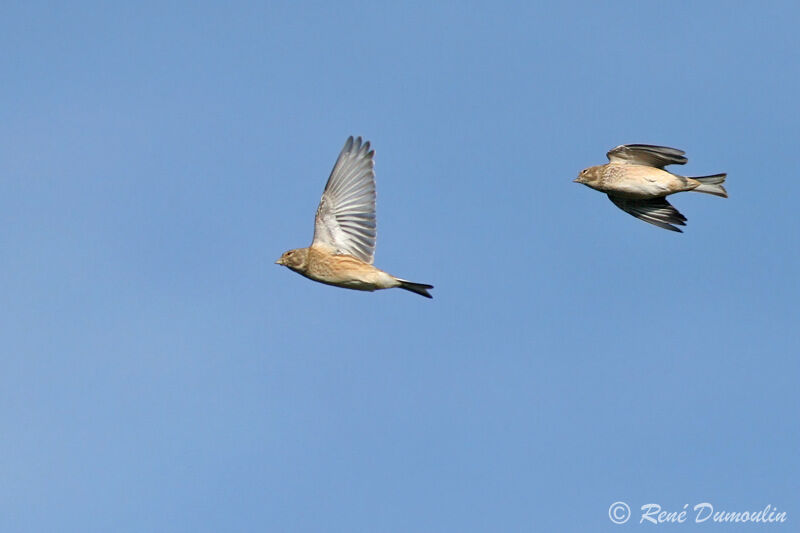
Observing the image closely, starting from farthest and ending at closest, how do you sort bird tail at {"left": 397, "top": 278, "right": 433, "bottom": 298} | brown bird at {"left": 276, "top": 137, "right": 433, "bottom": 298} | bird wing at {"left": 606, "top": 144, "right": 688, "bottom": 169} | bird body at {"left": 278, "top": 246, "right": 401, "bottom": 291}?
bird wing at {"left": 606, "top": 144, "right": 688, "bottom": 169} → brown bird at {"left": 276, "top": 137, "right": 433, "bottom": 298} → bird body at {"left": 278, "top": 246, "right": 401, "bottom": 291} → bird tail at {"left": 397, "top": 278, "right": 433, "bottom": 298}

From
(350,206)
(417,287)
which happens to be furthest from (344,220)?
(417,287)

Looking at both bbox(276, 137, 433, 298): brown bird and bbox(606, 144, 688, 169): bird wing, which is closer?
bbox(276, 137, 433, 298): brown bird

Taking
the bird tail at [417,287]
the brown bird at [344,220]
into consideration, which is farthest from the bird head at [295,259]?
the bird tail at [417,287]

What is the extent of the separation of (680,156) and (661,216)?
2080mm

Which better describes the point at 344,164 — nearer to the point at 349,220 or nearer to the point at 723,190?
the point at 349,220

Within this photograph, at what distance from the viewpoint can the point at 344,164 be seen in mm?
25781

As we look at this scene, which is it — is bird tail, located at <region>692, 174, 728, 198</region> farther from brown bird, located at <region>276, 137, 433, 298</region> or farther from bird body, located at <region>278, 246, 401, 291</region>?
bird body, located at <region>278, 246, 401, 291</region>

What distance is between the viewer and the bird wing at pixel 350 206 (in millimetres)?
25672

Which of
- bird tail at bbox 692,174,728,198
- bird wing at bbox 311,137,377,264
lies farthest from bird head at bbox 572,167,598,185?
bird wing at bbox 311,137,377,264

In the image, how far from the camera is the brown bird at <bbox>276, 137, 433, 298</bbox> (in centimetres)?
2559

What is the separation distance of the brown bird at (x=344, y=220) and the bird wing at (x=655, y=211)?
6.64 m

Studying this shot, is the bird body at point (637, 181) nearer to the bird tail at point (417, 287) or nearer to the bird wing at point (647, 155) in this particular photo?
the bird wing at point (647, 155)

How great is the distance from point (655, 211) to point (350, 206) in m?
7.58

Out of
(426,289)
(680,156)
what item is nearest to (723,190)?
(680,156)
